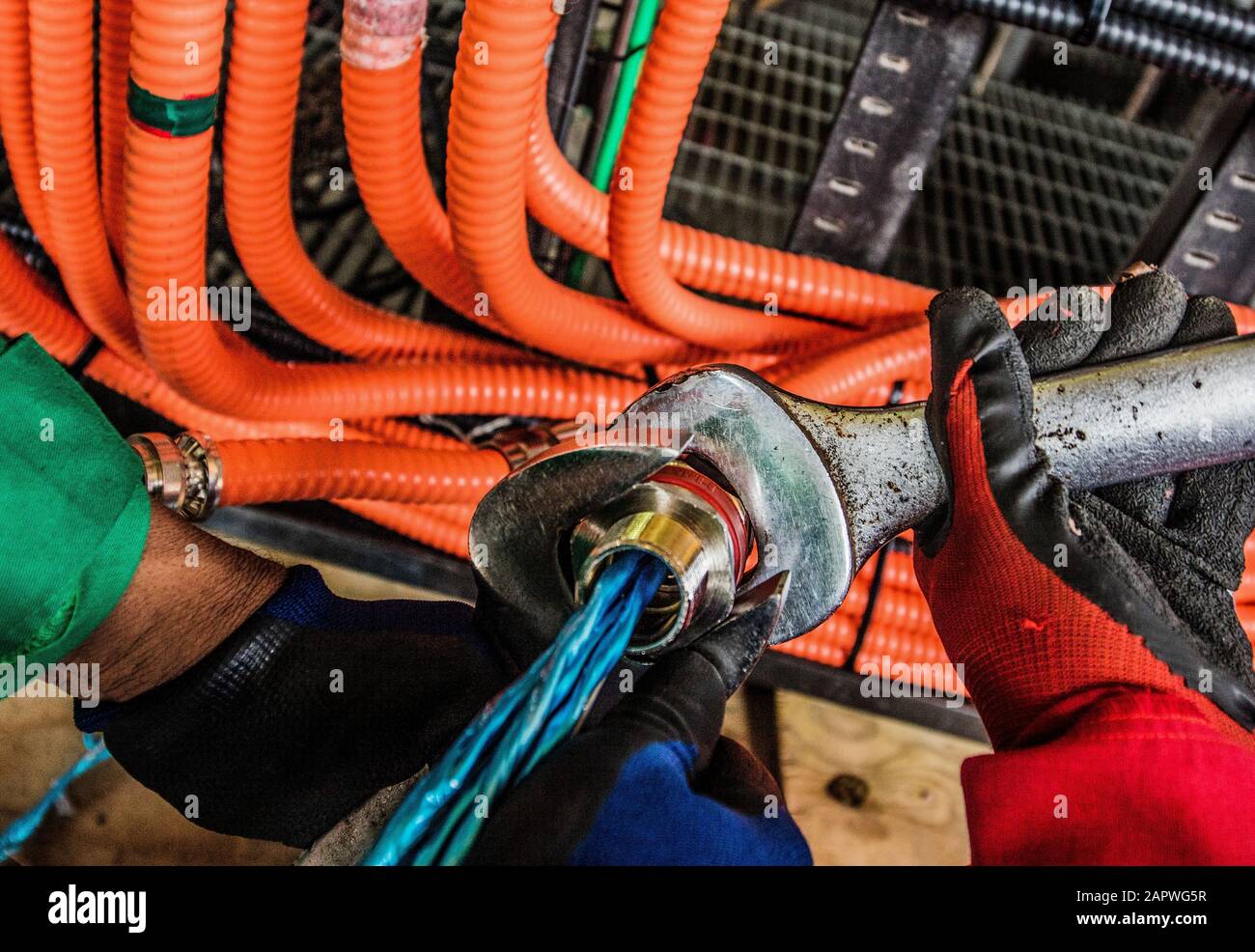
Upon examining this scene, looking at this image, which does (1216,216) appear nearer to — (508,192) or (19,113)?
(508,192)

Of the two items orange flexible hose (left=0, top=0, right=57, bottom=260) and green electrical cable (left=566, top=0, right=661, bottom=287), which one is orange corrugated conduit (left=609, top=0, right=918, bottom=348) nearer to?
green electrical cable (left=566, top=0, right=661, bottom=287)

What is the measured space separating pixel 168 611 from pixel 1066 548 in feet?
2.26

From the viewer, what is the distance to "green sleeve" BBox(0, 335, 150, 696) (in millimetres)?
607

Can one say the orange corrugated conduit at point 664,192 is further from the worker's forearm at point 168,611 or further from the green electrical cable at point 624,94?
the worker's forearm at point 168,611

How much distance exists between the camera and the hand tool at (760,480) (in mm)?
583

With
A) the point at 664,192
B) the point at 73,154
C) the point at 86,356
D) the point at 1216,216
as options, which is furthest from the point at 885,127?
the point at 86,356

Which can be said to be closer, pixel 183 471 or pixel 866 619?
pixel 183 471

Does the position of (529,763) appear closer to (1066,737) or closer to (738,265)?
(1066,737)

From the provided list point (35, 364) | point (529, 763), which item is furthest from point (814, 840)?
point (35, 364)

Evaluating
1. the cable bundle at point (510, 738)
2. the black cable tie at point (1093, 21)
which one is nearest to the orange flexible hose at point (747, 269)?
the black cable tie at point (1093, 21)

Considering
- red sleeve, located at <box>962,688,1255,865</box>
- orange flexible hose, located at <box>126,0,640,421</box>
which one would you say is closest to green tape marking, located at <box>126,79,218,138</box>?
orange flexible hose, located at <box>126,0,640,421</box>

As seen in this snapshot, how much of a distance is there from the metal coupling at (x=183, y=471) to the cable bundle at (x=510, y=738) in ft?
2.20

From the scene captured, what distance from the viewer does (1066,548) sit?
2.28 feet

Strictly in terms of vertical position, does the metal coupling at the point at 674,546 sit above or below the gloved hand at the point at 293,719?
above
